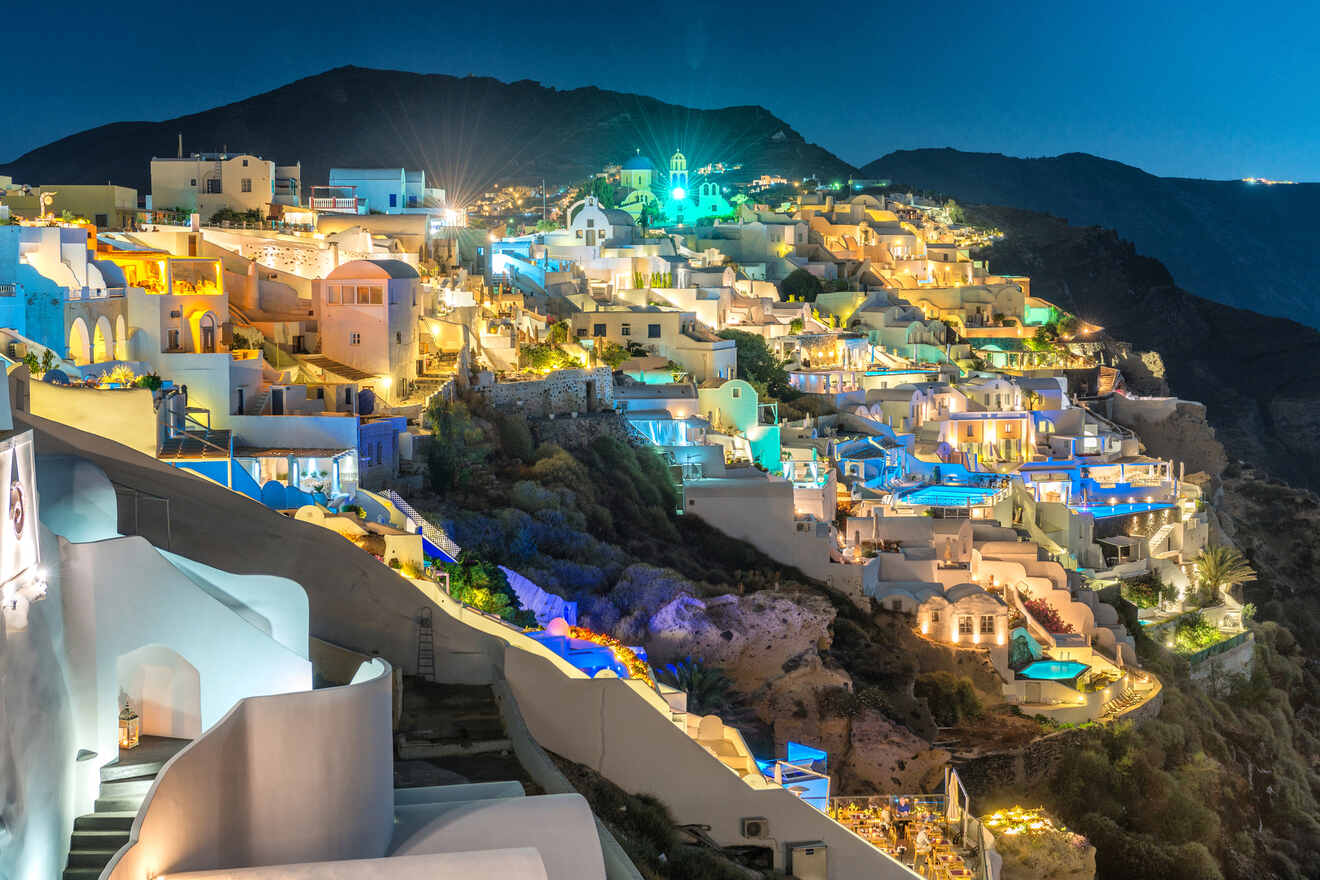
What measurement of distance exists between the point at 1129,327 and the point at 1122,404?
71.4 ft

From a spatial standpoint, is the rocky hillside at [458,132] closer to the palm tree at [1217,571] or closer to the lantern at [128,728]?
the palm tree at [1217,571]

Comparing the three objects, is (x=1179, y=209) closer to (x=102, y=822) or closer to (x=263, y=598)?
(x=263, y=598)

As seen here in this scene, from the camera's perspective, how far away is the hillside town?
24.2 ft

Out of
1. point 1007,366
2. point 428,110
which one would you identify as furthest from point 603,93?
point 1007,366

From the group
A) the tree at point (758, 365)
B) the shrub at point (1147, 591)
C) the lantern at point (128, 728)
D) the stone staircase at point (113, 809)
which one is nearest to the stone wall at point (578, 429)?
the tree at point (758, 365)

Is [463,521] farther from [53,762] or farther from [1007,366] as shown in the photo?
[1007,366]

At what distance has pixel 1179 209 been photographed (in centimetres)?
11425

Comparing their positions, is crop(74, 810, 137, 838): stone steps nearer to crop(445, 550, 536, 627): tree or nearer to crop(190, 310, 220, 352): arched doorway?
crop(445, 550, 536, 627): tree

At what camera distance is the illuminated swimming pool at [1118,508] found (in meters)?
31.4

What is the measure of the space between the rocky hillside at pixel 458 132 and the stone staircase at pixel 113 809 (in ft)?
243

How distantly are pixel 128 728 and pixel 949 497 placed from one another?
22.1 m

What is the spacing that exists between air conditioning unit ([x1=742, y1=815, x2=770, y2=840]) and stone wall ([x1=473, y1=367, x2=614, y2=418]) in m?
10.8

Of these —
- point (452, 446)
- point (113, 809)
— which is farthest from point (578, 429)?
point (113, 809)

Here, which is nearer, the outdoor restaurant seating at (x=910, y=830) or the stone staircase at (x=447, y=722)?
the stone staircase at (x=447, y=722)
